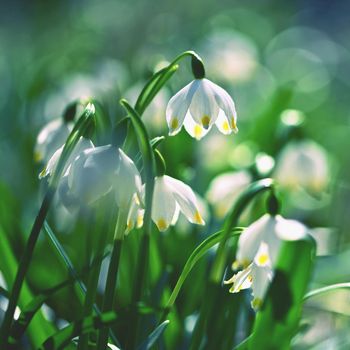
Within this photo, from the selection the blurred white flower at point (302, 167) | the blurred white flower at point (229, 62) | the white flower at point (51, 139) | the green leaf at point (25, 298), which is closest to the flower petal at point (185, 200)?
the green leaf at point (25, 298)

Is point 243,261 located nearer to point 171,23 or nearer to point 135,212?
point 135,212

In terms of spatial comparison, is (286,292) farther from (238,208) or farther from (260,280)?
(238,208)

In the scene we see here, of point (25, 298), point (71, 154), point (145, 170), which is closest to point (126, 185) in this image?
point (145, 170)

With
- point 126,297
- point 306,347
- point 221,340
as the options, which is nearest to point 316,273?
point 306,347

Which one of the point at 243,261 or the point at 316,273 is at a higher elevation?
the point at 243,261

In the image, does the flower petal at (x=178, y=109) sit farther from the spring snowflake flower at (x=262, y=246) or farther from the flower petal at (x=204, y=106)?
the spring snowflake flower at (x=262, y=246)

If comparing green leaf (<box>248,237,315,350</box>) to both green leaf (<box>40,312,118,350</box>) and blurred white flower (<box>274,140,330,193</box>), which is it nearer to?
green leaf (<box>40,312,118,350</box>)
